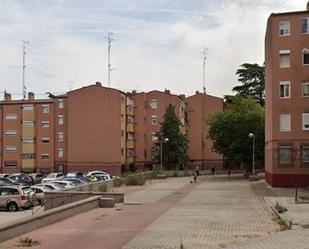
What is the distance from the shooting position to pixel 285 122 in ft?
154

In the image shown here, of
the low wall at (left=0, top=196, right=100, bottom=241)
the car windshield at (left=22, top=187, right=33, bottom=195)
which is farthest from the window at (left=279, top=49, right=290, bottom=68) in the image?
the low wall at (left=0, top=196, right=100, bottom=241)

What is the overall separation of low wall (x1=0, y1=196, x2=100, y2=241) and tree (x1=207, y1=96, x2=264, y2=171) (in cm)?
4168

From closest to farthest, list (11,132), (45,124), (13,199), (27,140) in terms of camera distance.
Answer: (13,199), (45,124), (27,140), (11,132)

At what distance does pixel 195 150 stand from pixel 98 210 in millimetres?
64031

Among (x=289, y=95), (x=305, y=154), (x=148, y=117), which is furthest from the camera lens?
(x=148, y=117)

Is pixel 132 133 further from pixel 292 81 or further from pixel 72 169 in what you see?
pixel 292 81

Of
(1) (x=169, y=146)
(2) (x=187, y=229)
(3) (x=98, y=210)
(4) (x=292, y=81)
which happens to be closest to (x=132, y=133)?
(1) (x=169, y=146)

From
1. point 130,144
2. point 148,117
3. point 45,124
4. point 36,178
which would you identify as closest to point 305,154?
point 36,178

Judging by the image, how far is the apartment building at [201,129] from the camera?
89625 millimetres

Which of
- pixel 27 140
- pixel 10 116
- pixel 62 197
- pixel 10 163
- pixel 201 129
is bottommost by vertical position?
pixel 62 197

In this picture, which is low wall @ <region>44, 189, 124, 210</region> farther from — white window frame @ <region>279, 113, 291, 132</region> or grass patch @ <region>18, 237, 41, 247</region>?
white window frame @ <region>279, 113, 291, 132</region>

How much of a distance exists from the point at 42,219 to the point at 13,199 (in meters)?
15.3

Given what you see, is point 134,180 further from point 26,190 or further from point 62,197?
point 62,197

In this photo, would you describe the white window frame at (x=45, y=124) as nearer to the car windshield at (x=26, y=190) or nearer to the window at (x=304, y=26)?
the window at (x=304, y=26)
